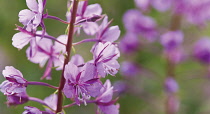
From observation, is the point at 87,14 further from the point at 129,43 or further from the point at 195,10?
the point at 195,10

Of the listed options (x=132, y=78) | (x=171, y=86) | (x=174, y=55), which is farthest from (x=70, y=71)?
(x=132, y=78)

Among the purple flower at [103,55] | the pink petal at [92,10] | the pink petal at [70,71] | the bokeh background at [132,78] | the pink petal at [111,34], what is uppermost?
the pink petal at [92,10]

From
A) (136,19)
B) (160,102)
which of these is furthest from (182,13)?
(160,102)

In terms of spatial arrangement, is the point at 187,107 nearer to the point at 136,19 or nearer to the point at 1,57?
the point at 136,19

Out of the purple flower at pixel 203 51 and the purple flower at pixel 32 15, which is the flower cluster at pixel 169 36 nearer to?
the purple flower at pixel 203 51

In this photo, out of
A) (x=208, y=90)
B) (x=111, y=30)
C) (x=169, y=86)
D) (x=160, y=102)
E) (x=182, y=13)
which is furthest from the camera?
(x=208, y=90)

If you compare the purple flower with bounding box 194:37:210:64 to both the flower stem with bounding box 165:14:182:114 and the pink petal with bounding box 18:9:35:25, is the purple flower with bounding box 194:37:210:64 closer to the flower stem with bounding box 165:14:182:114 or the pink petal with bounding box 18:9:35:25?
the flower stem with bounding box 165:14:182:114

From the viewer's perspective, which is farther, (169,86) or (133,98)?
(133,98)

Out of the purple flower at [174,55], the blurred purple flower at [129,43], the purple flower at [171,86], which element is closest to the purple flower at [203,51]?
the purple flower at [174,55]
